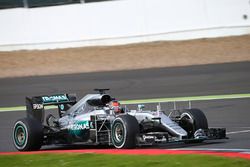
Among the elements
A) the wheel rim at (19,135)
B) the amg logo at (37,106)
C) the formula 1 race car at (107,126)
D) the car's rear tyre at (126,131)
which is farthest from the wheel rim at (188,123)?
the wheel rim at (19,135)

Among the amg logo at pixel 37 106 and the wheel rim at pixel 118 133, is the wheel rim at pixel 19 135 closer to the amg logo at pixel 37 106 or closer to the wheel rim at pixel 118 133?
the amg logo at pixel 37 106

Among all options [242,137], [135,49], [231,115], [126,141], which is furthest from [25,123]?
[135,49]

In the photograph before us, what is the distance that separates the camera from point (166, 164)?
10609 mm

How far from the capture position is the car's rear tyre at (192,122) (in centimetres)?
1388

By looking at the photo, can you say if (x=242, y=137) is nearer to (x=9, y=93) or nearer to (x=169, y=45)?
(x=9, y=93)

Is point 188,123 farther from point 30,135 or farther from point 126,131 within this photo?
point 30,135

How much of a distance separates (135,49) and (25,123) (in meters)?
13.8

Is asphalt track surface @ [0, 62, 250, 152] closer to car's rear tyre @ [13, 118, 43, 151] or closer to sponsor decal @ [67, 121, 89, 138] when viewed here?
car's rear tyre @ [13, 118, 43, 151]

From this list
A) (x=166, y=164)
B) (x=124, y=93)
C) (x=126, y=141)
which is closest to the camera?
(x=166, y=164)

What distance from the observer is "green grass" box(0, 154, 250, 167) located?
10461 mm

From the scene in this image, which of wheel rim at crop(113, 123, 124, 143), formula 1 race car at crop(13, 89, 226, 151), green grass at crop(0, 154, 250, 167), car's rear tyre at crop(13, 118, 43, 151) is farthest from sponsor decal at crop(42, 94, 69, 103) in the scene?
green grass at crop(0, 154, 250, 167)

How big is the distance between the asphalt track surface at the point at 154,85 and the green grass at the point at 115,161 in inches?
209

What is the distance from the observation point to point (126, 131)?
42.2 feet

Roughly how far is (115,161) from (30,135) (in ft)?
10.5
